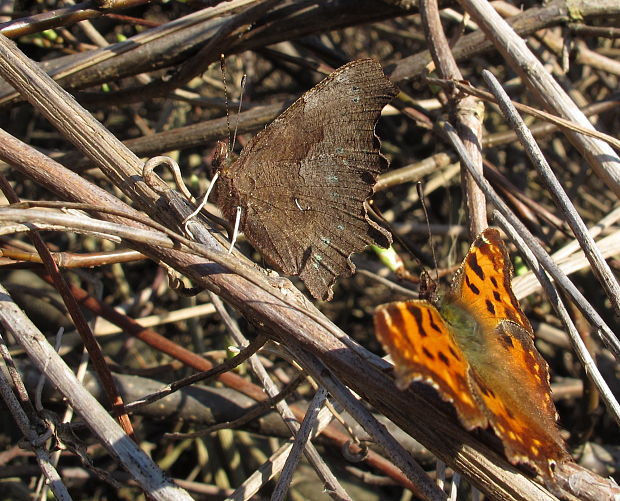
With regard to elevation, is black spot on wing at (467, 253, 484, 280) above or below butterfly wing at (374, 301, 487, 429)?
above

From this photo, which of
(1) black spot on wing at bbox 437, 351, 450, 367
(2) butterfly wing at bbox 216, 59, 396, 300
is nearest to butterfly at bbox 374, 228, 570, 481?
(1) black spot on wing at bbox 437, 351, 450, 367

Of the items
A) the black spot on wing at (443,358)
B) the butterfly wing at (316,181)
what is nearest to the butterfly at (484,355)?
the black spot on wing at (443,358)

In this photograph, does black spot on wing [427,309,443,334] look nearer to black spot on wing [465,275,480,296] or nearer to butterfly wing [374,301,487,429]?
butterfly wing [374,301,487,429]

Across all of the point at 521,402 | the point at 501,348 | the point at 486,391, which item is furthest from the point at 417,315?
the point at 501,348

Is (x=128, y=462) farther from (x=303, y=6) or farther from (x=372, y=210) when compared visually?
(x=303, y=6)

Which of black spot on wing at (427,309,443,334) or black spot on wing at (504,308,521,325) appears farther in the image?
black spot on wing at (504,308,521,325)

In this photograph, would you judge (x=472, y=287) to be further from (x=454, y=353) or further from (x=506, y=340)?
(x=454, y=353)

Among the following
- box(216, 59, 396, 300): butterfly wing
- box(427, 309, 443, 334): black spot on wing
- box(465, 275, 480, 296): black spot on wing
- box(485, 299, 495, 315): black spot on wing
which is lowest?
box(427, 309, 443, 334): black spot on wing

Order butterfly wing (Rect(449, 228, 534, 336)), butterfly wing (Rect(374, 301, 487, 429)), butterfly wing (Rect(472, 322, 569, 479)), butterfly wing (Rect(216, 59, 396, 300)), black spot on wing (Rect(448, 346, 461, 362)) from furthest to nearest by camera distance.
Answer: butterfly wing (Rect(216, 59, 396, 300)), butterfly wing (Rect(449, 228, 534, 336)), black spot on wing (Rect(448, 346, 461, 362)), butterfly wing (Rect(472, 322, 569, 479)), butterfly wing (Rect(374, 301, 487, 429))
